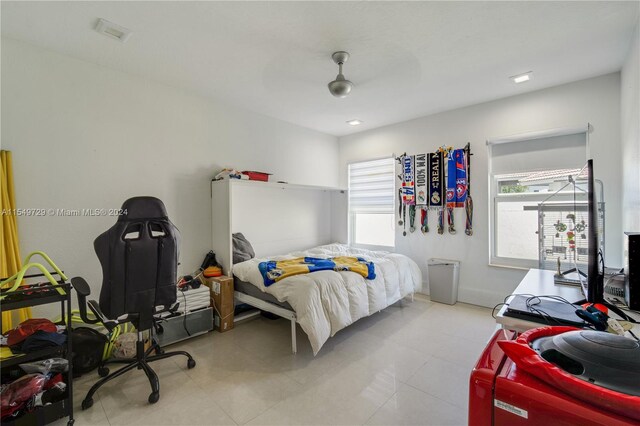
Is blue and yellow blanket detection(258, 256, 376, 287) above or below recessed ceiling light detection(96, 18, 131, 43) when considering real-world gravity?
below

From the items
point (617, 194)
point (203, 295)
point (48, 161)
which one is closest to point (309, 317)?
point (203, 295)

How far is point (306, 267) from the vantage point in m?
2.87

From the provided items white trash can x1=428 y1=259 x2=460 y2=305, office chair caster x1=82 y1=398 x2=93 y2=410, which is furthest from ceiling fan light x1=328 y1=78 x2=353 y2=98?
office chair caster x1=82 y1=398 x2=93 y2=410

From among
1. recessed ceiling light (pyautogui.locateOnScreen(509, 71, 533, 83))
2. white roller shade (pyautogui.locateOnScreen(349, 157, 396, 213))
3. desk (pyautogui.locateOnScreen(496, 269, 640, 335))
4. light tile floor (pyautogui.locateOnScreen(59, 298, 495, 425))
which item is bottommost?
light tile floor (pyautogui.locateOnScreen(59, 298, 495, 425))

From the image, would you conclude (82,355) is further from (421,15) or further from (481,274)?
(481,274)

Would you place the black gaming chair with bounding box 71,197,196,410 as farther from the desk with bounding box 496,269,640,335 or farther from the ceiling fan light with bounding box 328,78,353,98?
the desk with bounding box 496,269,640,335

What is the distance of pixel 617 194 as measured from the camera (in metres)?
2.85

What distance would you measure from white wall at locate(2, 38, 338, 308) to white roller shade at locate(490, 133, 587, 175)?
11.1 feet

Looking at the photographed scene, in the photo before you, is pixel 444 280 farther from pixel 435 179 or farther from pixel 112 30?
pixel 112 30

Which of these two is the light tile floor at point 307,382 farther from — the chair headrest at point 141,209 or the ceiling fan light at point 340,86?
the ceiling fan light at point 340,86

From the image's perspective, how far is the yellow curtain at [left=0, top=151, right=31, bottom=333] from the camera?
2131mm

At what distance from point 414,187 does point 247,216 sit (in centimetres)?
246

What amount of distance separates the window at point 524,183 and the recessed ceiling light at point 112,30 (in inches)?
157

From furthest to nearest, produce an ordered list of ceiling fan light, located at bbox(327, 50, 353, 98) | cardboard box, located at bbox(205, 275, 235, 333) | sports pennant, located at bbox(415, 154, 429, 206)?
1. sports pennant, located at bbox(415, 154, 429, 206)
2. cardboard box, located at bbox(205, 275, 235, 333)
3. ceiling fan light, located at bbox(327, 50, 353, 98)
